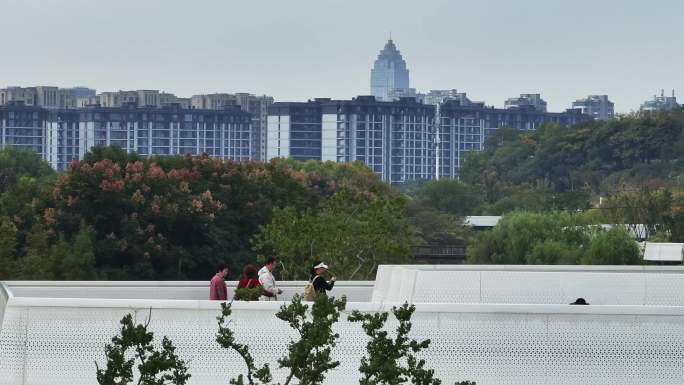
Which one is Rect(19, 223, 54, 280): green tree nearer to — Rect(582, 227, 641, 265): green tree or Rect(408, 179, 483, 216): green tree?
Rect(582, 227, 641, 265): green tree

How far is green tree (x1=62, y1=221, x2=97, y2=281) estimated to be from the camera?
5306 centimetres

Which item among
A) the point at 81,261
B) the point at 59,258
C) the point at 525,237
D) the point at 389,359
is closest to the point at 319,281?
the point at 389,359

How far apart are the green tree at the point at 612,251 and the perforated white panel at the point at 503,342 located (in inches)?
1883

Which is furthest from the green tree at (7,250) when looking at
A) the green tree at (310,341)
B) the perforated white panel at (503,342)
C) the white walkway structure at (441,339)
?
the green tree at (310,341)

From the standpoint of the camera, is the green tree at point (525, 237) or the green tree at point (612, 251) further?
the green tree at point (525, 237)

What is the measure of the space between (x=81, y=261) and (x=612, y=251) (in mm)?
25666

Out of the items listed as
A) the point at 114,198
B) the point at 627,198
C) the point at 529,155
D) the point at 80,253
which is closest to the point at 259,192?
the point at 114,198

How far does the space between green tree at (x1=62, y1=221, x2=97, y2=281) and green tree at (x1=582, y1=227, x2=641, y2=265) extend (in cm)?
2307

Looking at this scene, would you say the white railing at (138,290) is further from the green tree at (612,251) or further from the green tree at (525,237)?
the green tree at (525,237)

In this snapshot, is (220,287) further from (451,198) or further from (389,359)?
(451,198)

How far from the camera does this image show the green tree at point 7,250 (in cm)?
5494

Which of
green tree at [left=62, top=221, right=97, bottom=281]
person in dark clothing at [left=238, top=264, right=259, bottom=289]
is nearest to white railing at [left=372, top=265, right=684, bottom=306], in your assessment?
person in dark clothing at [left=238, top=264, right=259, bottom=289]

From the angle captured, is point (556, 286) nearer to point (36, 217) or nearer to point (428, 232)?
point (36, 217)

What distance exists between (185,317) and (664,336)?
213 inches
